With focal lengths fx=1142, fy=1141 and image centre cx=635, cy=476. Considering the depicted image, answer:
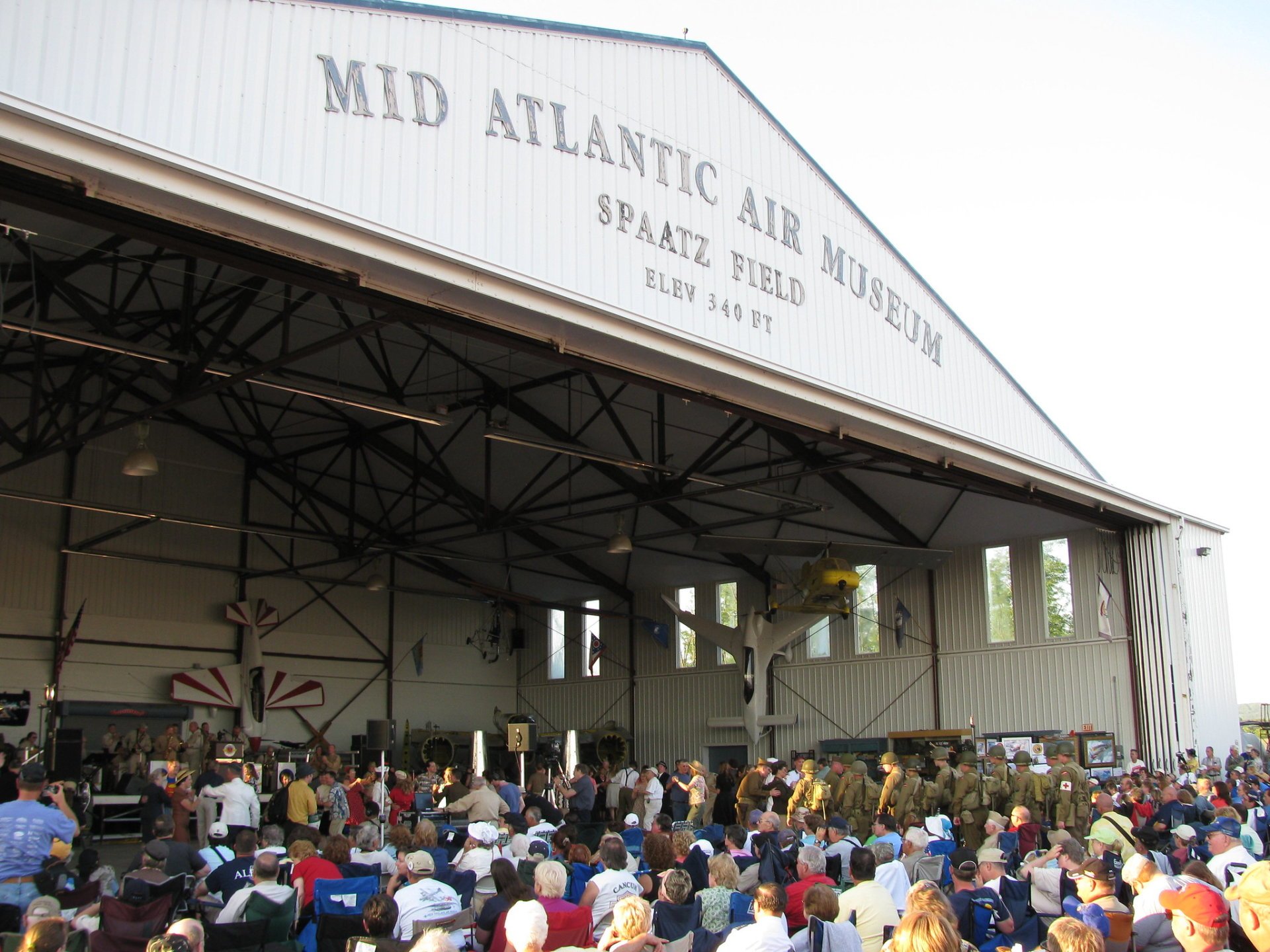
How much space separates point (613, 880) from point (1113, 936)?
8.89 ft

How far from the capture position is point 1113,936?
5.80 meters

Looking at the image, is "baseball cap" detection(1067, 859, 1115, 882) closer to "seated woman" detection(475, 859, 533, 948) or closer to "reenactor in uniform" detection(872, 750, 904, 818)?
"seated woman" detection(475, 859, 533, 948)

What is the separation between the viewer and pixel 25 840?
6.37 meters

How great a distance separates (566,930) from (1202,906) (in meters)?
2.94

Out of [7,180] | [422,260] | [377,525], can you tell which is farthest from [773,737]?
[7,180]

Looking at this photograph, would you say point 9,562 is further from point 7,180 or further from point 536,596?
point 7,180

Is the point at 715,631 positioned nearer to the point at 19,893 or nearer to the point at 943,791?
the point at 943,791

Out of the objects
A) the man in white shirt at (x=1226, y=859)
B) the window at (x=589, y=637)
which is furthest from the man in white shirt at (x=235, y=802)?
the window at (x=589, y=637)

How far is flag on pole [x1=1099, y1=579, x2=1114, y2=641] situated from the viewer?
1875 cm

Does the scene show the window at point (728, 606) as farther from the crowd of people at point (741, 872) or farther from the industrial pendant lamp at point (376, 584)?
the crowd of people at point (741, 872)

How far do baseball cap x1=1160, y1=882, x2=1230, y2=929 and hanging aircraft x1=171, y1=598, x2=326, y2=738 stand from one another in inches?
787

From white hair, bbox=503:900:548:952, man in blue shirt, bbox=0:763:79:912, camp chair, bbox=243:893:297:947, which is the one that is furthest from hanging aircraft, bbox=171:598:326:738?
white hair, bbox=503:900:548:952

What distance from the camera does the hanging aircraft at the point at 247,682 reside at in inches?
883

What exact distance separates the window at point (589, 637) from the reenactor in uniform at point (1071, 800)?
14.9m
